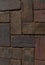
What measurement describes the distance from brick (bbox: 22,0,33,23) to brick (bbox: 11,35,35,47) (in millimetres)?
122

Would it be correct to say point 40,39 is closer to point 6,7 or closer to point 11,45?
point 11,45

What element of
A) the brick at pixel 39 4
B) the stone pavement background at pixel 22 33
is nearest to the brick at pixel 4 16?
the stone pavement background at pixel 22 33

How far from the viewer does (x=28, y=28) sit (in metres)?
1.44

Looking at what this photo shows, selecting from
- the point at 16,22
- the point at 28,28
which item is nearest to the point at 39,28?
the point at 28,28

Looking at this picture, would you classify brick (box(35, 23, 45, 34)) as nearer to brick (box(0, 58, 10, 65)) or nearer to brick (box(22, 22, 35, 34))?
brick (box(22, 22, 35, 34))

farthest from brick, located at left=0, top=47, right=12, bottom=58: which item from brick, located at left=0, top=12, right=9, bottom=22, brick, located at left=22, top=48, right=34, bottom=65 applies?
brick, located at left=0, top=12, right=9, bottom=22

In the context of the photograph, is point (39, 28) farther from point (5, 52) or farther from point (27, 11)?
point (5, 52)

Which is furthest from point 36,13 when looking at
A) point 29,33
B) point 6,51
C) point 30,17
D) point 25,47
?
point 6,51

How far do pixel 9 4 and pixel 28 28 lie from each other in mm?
238

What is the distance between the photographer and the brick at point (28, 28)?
143 cm

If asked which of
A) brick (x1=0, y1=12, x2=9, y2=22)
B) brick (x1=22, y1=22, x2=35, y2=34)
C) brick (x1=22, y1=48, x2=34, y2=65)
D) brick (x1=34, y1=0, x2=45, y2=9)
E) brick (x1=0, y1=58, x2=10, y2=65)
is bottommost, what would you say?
brick (x1=0, y1=58, x2=10, y2=65)

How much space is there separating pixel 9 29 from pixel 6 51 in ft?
0.56

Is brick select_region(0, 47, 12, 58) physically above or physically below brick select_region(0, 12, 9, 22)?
below

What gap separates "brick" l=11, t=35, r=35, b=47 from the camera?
4.71 ft
